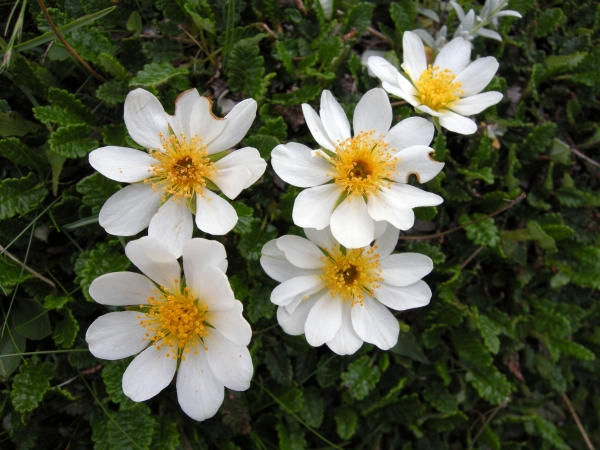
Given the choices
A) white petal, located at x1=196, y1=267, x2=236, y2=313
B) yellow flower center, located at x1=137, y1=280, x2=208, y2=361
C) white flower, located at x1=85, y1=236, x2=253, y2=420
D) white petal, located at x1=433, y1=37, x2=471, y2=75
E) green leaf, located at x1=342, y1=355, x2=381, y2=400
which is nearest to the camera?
white petal, located at x1=196, y1=267, x2=236, y2=313

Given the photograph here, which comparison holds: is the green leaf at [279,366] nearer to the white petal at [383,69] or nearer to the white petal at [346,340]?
the white petal at [346,340]

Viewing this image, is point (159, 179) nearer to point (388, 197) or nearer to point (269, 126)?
point (269, 126)

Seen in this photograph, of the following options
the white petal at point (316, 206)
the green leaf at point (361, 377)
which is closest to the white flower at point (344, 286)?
the white petal at point (316, 206)

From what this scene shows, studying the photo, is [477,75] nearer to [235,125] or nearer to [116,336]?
[235,125]

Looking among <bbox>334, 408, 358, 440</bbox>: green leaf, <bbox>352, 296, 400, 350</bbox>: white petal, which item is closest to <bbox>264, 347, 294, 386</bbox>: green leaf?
<bbox>334, 408, 358, 440</bbox>: green leaf

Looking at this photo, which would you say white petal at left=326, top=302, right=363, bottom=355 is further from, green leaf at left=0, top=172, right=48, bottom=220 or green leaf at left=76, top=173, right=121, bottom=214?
green leaf at left=0, top=172, right=48, bottom=220

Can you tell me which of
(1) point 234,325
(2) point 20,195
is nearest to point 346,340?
(1) point 234,325

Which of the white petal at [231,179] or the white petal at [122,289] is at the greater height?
the white petal at [231,179]

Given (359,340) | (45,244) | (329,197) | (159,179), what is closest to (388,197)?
(329,197)
